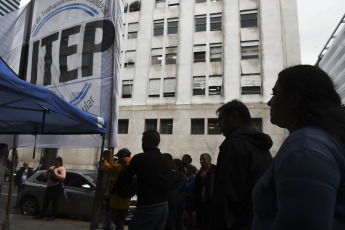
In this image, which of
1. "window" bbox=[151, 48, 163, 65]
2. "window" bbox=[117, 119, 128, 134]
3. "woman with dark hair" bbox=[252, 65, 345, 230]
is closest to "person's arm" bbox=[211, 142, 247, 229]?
"woman with dark hair" bbox=[252, 65, 345, 230]

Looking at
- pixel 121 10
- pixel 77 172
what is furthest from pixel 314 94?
pixel 77 172

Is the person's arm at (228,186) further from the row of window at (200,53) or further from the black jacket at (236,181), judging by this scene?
the row of window at (200,53)

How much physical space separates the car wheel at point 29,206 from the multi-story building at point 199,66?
1599 centimetres

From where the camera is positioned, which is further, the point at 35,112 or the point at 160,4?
the point at 160,4

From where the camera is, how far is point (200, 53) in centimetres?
2541

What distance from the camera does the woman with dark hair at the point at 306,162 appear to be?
929 millimetres

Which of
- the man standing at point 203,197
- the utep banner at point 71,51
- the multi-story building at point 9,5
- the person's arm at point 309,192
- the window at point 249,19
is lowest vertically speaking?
the man standing at point 203,197

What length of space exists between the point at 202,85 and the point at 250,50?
17.6ft

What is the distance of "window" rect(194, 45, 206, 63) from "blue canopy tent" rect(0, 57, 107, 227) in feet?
67.8

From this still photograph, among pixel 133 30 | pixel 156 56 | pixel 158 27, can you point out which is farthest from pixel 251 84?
pixel 133 30

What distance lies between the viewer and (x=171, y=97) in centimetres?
2544

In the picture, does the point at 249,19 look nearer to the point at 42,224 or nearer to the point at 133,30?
the point at 133,30

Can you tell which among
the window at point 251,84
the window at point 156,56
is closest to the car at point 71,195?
the window at point 251,84

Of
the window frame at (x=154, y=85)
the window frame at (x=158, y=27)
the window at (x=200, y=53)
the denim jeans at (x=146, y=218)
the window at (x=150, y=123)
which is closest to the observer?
the denim jeans at (x=146, y=218)
